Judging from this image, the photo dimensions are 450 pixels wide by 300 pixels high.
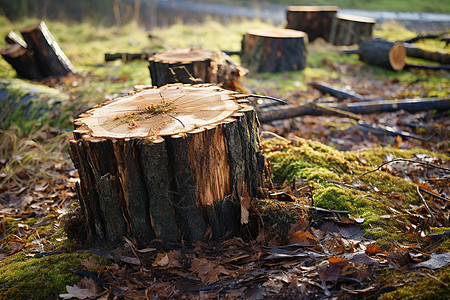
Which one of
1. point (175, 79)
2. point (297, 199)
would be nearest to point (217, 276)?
point (297, 199)

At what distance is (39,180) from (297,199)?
10.00 ft

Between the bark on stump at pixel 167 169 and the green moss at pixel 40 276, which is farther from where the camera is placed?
the bark on stump at pixel 167 169

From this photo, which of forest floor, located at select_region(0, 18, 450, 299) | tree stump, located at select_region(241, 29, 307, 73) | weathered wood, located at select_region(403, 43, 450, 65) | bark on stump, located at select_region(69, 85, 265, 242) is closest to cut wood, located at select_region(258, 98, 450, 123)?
forest floor, located at select_region(0, 18, 450, 299)

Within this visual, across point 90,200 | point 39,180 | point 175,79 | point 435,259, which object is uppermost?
point 175,79

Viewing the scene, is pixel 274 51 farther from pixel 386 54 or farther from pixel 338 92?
pixel 386 54

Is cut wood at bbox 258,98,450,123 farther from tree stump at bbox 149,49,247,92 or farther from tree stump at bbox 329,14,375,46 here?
tree stump at bbox 329,14,375,46

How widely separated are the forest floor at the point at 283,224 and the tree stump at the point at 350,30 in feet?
18.3

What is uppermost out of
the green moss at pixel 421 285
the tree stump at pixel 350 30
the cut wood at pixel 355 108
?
the tree stump at pixel 350 30

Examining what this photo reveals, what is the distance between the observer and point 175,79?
173 inches

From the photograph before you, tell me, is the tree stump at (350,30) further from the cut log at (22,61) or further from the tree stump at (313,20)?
the cut log at (22,61)

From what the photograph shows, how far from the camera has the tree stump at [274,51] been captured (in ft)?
27.1

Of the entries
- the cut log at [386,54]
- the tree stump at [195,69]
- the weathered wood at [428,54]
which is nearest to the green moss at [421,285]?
the tree stump at [195,69]

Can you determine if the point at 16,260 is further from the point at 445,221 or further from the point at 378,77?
the point at 378,77

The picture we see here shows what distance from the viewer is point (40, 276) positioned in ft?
7.77
